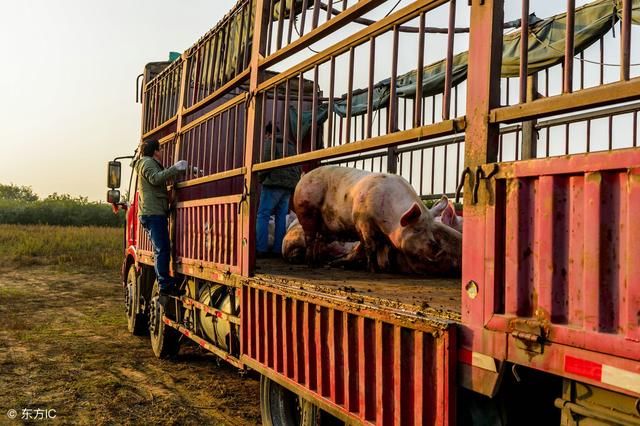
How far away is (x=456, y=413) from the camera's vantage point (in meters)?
2.52

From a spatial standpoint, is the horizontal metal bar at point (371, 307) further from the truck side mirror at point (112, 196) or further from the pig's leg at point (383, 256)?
the truck side mirror at point (112, 196)

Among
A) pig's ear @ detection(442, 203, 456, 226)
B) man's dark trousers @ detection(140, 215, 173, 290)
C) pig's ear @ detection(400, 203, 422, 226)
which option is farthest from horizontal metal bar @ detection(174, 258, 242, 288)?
pig's ear @ detection(442, 203, 456, 226)

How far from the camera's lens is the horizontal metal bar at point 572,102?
1.92 meters

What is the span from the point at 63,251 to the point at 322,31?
2270 cm

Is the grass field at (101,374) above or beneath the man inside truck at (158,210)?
beneath

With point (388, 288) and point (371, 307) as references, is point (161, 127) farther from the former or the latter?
point (371, 307)

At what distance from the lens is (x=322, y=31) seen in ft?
12.4

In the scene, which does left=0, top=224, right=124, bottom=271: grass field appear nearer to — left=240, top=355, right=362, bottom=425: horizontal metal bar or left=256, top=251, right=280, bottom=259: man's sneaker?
left=256, top=251, right=280, bottom=259: man's sneaker

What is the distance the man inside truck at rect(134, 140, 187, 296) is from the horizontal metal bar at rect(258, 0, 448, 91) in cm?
264

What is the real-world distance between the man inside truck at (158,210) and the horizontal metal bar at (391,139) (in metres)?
3.00

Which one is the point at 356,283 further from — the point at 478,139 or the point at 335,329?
the point at 478,139

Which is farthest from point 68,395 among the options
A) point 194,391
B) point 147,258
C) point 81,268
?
point 81,268

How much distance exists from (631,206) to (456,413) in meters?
1.16

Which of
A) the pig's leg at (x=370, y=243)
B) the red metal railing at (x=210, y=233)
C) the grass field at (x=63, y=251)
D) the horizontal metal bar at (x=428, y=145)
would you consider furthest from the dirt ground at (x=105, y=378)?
the grass field at (x=63, y=251)
